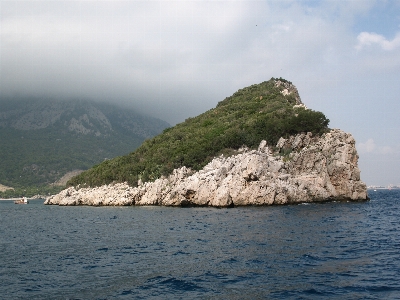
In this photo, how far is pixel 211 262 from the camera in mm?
20562

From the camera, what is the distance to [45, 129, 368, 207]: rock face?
56875 mm

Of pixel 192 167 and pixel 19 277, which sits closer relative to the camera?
pixel 19 277

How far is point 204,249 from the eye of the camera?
79.2 feet

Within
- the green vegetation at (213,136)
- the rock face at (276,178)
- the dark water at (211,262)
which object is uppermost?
the green vegetation at (213,136)

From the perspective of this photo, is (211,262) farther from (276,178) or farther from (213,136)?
(213,136)

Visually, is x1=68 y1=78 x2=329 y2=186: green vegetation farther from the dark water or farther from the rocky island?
the dark water

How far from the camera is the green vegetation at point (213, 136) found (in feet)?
229

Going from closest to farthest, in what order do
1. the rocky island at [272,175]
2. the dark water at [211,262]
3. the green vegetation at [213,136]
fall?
the dark water at [211,262]
the rocky island at [272,175]
the green vegetation at [213,136]

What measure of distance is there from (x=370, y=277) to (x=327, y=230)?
13.0 m

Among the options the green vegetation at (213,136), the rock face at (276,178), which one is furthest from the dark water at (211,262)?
the green vegetation at (213,136)

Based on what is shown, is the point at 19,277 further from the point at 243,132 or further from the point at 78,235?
the point at 243,132

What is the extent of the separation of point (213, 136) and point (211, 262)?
5753 cm

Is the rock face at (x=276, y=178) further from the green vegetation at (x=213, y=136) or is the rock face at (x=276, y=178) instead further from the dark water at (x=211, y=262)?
the dark water at (x=211, y=262)

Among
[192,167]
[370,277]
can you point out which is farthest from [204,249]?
[192,167]
